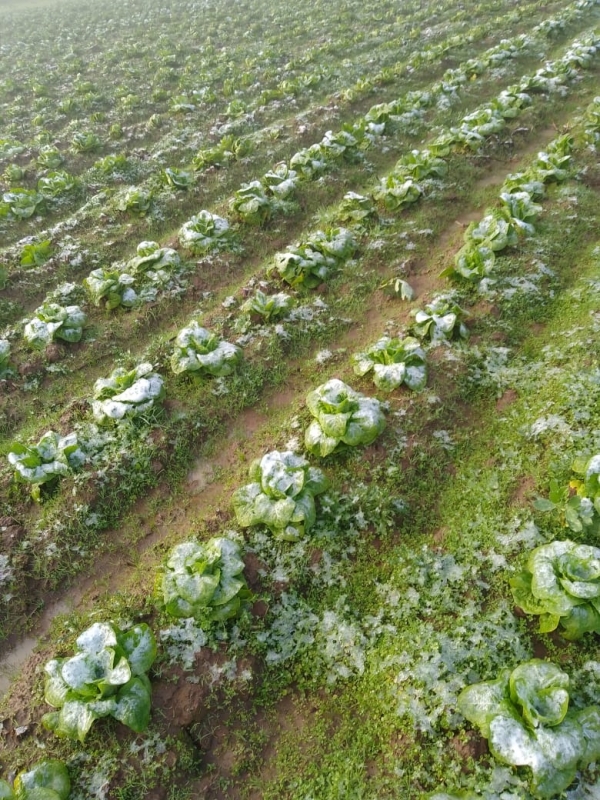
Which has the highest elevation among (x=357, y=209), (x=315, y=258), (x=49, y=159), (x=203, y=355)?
(x=49, y=159)

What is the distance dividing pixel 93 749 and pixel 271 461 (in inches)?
142

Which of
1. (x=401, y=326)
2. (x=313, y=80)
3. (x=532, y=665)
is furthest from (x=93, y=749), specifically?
(x=313, y=80)

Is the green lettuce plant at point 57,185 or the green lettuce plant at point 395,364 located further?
the green lettuce plant at point 57,185

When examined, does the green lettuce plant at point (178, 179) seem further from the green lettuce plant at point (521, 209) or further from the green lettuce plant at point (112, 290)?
the green lettuce plant at point (521, 209)

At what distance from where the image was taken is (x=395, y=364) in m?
8.31

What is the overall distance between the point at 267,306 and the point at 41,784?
752 cm

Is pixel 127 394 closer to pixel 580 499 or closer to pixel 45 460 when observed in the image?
pixel 45 460

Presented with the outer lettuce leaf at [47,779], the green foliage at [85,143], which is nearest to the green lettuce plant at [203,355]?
the outer lettuce leaf at [47,779]

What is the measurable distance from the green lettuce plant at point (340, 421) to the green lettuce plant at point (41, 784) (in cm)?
451

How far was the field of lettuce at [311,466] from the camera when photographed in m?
5.21

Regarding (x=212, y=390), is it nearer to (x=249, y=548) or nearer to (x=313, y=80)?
(x=249, y=548)

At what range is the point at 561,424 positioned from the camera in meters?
7.39

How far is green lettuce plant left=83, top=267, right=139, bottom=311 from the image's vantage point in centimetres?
1068

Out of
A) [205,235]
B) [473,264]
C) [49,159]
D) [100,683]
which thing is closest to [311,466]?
[100,683]
